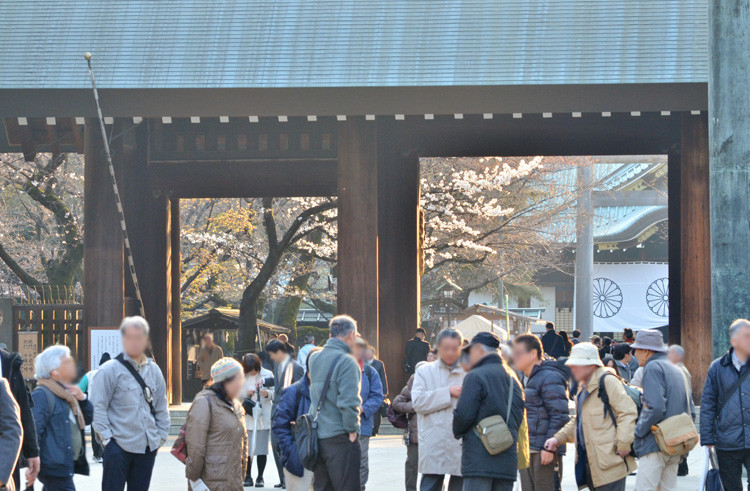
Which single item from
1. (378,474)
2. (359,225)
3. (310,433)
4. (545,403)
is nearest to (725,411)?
(545,403)

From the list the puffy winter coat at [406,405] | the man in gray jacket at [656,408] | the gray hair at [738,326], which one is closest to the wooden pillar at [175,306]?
the puffy winter coat at [406,405]

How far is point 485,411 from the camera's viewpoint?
7.10m

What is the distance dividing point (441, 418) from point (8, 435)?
11.2ft

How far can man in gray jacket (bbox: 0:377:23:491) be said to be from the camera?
6160 millimetres

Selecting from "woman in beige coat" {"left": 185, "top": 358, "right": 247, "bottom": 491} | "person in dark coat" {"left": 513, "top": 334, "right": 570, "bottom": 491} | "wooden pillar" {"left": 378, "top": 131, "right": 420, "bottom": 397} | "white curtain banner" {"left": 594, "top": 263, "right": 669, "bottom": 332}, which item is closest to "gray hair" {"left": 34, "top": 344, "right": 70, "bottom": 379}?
"woman in beige coat" {"left": 185, "top": 358, "right": 247, "bottom": 491}

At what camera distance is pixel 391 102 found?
1648 centimetres

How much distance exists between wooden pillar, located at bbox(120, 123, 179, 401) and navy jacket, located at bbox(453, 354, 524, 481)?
489 inches

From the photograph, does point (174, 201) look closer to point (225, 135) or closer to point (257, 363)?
point (225, 135)

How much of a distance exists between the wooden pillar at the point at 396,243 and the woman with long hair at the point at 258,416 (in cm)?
587

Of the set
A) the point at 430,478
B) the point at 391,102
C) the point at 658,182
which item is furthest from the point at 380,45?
the point at 658,182

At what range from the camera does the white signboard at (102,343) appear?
16484mm

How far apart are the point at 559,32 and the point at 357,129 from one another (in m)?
3.63

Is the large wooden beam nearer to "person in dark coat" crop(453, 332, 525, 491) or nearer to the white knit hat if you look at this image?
the white knit hat

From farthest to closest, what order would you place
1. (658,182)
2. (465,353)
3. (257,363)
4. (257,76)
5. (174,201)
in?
(658,182) < (174,201) < (257,76) < (257,363) < (465,353)
